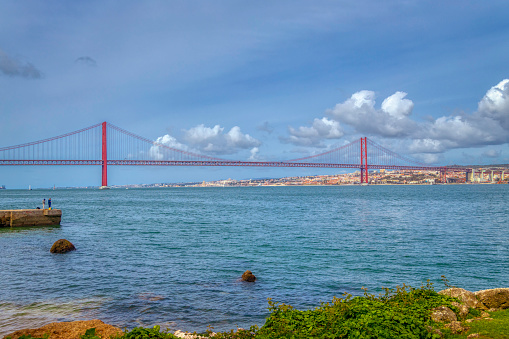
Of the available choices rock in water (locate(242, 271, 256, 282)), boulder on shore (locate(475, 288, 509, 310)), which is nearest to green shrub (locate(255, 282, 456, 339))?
boulder on shore (locate(475, 288, 509, 310))

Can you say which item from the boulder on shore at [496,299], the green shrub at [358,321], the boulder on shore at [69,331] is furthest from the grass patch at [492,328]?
the boulder on shore at [69,331]

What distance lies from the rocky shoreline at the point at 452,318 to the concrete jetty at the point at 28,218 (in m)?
22.6

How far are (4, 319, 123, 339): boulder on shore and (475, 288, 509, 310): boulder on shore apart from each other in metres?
6.47

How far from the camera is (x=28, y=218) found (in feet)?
86.7

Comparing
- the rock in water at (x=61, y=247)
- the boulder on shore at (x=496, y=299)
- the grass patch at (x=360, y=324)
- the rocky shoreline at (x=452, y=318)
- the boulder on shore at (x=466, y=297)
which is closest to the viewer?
the grass patch at (x=360, y=324)

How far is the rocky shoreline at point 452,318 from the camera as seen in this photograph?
595 centimetres

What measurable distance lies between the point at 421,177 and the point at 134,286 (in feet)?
593

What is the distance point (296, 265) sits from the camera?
13953 millimetres

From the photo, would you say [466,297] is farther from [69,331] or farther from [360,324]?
[69,331]

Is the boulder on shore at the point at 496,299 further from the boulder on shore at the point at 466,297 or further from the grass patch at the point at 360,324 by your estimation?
the grass patch at the point at 360,324

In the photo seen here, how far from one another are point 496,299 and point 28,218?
27.7m

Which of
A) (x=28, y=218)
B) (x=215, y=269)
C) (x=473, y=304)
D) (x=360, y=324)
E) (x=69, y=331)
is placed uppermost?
(x=360, y=324)

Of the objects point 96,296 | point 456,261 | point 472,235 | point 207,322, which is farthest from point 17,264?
point 472,235

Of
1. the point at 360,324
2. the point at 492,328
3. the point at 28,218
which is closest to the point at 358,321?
the point at 360,324
